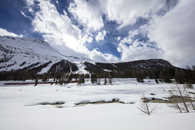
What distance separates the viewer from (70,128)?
7.16 metres

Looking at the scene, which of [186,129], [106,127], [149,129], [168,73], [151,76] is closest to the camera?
[186,129]

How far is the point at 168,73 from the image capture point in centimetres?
6544

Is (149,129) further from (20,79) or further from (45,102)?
(20,79)

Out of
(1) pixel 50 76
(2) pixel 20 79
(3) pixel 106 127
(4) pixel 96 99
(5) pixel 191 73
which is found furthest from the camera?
(1) pixel 50 76

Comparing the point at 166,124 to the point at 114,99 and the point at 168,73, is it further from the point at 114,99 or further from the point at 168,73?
the point at 168,73

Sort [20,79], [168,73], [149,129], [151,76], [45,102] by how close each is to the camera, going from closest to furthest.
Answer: [149,129], [45,102], [168,73], [151,76], [20,79]

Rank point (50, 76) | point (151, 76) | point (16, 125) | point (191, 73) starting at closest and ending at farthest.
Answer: point (16, 125) < point (191, 73) < point (151, 76) < point (50, 76)

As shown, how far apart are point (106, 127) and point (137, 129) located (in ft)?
6.89

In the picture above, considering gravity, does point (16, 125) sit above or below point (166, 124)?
below

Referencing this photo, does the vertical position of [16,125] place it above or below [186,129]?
below

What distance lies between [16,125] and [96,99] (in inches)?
768

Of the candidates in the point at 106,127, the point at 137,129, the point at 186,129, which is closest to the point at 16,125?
the point at 106,127

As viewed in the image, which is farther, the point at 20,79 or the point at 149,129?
the point at 20,79

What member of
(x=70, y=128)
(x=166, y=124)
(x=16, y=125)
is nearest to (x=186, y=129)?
(x=166, y=124)
